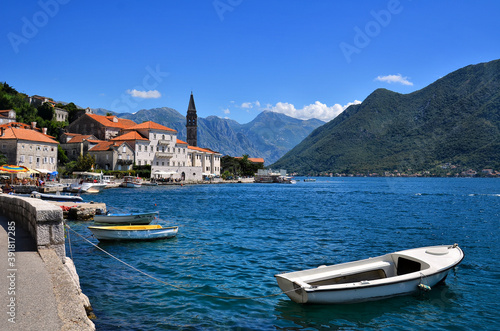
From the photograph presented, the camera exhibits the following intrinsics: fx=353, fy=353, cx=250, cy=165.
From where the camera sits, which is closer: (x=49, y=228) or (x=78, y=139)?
(x=49, y=228)

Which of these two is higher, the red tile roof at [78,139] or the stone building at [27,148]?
the red tile roof at [78,139]

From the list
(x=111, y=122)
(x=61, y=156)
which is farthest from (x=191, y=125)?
(x=61, y=156)

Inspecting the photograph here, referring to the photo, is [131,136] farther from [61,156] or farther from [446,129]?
[446,129]

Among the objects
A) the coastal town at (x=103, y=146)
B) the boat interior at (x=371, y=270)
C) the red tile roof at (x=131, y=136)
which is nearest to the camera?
the boat interior at (x=371, y=270)

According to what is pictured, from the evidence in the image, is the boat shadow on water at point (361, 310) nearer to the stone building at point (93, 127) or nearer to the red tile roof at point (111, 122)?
the stone building at point (93, 127)

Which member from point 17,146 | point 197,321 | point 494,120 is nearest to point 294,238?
point 197,321

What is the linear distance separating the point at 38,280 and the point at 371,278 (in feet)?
28.0

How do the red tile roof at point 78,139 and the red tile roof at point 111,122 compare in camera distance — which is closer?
the red tile roof at point 78,139

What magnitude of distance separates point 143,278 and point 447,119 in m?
186

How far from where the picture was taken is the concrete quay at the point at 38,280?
187 inches

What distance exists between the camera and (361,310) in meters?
8.98

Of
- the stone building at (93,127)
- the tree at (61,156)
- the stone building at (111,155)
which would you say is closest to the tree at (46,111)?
the stone building at (93,127)

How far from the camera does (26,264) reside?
6.67 meters

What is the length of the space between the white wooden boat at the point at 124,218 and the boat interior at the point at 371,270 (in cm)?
1355
